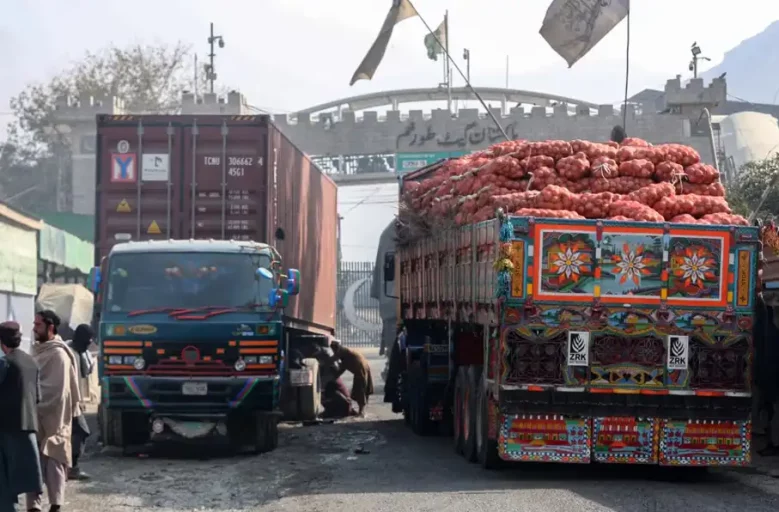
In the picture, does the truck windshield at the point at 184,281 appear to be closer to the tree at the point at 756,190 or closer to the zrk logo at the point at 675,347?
the zrk logo at the point at 675,347

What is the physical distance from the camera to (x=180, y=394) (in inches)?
579

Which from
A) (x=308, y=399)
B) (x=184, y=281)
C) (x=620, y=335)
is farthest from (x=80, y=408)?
(x=308, y=399)

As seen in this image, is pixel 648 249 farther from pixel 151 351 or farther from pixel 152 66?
pixel 152 66

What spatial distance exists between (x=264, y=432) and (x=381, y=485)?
10.8ft

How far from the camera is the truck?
14727 mm

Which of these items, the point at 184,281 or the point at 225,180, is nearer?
the point at 184,281

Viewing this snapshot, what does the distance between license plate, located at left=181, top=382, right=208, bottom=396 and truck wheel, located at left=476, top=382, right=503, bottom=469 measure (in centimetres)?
301

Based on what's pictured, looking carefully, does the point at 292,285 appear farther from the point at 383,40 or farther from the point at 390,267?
the point at 383,40

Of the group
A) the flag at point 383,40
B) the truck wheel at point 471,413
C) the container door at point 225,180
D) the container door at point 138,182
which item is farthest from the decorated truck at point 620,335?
the flag at point 383,40

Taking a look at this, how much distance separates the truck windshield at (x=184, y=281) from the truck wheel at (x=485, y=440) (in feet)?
9.25

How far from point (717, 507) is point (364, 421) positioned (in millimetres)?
11267

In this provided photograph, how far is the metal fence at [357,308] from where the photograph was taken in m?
54.3

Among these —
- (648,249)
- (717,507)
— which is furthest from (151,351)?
(717,507)

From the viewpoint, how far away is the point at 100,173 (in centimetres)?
1744
